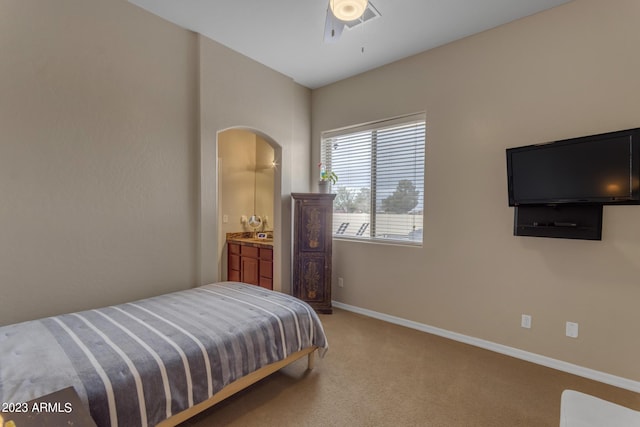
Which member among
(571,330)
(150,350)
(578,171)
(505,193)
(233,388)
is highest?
(578,171)

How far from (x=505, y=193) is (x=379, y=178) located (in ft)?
4.67

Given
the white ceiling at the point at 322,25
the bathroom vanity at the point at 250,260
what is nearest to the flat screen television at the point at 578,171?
the white ceiling at the point at 322,25

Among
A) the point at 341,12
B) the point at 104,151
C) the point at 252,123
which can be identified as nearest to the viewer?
the point at 341,12

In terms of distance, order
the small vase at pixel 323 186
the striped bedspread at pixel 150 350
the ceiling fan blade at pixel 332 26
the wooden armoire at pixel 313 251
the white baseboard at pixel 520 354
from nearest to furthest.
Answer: the striped bedspread at pixel 150 350, the ceiling fan blade at pixel 332 26, the white baseboard at pixel 520 354, the wooden armoire at pixel 313 251, the small vase at pixel 323 186

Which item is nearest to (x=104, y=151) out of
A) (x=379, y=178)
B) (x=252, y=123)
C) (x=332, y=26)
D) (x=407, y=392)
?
(x=252, y=123)

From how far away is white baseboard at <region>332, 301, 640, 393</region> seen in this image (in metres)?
2.38

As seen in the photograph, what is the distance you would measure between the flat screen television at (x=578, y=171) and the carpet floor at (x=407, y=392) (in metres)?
1.44

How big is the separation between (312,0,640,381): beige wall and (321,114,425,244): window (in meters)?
0.16

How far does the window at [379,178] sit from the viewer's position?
3531mm

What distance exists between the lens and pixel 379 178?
152 inches

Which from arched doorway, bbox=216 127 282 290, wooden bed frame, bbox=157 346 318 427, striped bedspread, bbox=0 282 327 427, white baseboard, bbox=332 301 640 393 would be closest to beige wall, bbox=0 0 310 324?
striped bedspread, bbox=0 282 327 427

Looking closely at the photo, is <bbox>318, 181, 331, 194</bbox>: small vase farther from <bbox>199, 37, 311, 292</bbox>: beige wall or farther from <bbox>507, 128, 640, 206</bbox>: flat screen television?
<bbox>507, 128, 640, 206</bbox>: flat screen television

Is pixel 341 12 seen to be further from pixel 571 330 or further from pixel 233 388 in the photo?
pixel 571 330

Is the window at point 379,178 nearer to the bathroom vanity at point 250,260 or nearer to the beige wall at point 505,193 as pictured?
the beige wall at point 505,193
